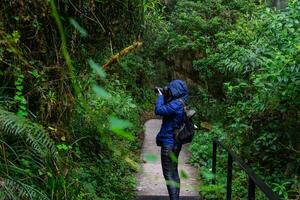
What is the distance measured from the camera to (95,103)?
7.57 metres

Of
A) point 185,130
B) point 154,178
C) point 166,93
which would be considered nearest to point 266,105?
point 185,130

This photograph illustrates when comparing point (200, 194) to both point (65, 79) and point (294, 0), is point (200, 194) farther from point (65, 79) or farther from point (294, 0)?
point (65, 79)

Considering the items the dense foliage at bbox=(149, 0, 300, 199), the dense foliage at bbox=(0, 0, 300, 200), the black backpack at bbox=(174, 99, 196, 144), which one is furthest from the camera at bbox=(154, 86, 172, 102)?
the dense foliage at bbox=(149, 0, 300, 199)

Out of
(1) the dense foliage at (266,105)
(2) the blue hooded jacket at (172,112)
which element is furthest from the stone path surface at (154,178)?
(2) the blue hooded jacket at (172,112)

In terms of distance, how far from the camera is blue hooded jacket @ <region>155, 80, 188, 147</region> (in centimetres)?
537

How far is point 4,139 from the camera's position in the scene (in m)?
3.21

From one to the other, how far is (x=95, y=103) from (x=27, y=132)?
4431 millimetres

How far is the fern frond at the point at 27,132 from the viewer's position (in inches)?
119

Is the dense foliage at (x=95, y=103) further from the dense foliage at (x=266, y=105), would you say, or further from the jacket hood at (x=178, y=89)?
the jacket hood at (x=178, y=89)

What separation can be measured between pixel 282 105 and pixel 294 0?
1.37m

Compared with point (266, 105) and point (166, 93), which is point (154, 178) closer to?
point (166, 93)

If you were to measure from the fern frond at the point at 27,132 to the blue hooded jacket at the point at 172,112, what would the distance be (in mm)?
2235

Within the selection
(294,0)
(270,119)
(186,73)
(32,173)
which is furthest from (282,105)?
(186,73)

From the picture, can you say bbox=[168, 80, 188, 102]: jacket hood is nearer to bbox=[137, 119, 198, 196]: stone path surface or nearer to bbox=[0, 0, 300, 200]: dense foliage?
bbox=[0, 0, 300, 200]: dense foliage
